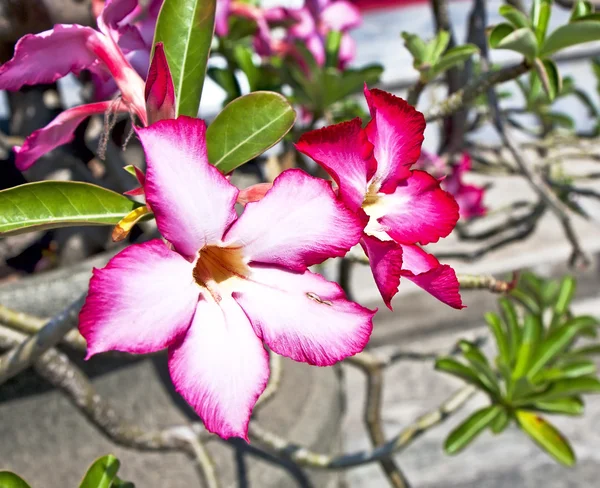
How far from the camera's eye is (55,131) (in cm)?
41

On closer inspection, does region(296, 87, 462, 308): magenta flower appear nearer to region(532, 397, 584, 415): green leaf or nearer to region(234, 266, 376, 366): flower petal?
region(234, 266, 376, 366): flower petal

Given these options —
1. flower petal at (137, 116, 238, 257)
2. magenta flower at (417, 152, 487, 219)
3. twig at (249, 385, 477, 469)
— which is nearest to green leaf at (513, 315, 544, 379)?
twig at (249, 385, 477, 469)

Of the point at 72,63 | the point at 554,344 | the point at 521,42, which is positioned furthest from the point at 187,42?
the point at 554,344

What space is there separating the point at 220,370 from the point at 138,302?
5cm

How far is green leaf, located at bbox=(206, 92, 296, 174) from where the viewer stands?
0.39 m

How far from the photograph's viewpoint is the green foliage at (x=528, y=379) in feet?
2.48

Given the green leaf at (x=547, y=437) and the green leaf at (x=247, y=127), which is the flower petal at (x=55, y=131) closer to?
the green leaf at (x=247, y=127)

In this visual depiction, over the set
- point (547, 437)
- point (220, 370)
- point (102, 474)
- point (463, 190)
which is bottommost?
point (463, 190)

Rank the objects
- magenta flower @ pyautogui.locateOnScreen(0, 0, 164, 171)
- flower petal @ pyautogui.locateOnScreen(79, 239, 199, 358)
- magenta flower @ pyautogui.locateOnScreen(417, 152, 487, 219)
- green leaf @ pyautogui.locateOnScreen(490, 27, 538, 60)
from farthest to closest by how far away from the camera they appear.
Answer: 1. magenta flower @ pyautogui.locateOnScreen(417, 152, 487, 219)
2. green leaf @ pyautogui.locateOnScreen(490, 27, 538, 60)
3. magenta flower @ pyautogui.locateOnScreen(0, 0, 164, 171)
4. flower petal @ pyautogui.locateOnScreen(79, 239, 199, 358)

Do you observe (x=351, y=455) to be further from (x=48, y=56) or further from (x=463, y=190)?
(x=463, y=190)

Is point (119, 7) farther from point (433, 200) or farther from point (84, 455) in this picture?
point (84, 455)

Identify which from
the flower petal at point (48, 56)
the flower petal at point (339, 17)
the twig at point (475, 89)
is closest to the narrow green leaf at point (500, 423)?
the twig at point (475, 89)

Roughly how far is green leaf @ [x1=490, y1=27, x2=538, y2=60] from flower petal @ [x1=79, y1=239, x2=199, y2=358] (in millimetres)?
345

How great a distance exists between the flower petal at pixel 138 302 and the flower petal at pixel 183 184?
0.04 feet
